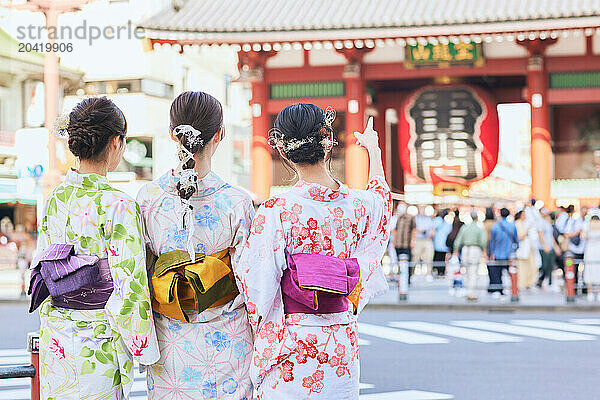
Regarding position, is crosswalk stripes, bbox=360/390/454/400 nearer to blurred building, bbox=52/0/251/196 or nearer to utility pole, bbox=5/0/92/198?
utility pole, bbox=5/0/92/198

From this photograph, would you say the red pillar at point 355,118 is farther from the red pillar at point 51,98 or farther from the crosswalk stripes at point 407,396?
the crosswalk stripes at point 407,396

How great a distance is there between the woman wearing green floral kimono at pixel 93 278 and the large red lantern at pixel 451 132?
14.4m

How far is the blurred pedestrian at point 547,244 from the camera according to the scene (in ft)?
47.7

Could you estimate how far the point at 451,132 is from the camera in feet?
57.3

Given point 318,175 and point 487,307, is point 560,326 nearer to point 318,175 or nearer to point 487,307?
point 487,307

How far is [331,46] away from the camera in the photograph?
1641 centimetres

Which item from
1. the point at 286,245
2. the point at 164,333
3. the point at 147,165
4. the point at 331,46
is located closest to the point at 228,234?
the point at 286,245

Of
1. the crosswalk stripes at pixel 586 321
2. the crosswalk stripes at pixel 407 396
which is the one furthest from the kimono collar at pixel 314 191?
the crosswalk stripes at pixel 586 321

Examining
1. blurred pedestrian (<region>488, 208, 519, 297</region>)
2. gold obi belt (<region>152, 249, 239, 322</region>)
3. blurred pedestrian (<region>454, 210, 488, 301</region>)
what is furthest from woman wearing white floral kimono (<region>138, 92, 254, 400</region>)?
blurred pedestrian (<region>454, 210, 488, 301</region>)

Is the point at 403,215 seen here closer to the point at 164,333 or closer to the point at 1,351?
the point at 1,351

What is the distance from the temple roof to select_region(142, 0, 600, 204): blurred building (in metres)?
0.02

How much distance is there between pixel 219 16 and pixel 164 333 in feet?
47.4

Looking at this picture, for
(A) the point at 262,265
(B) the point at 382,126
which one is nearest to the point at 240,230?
(A) the point at 262,265

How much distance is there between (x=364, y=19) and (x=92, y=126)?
1322 cm
